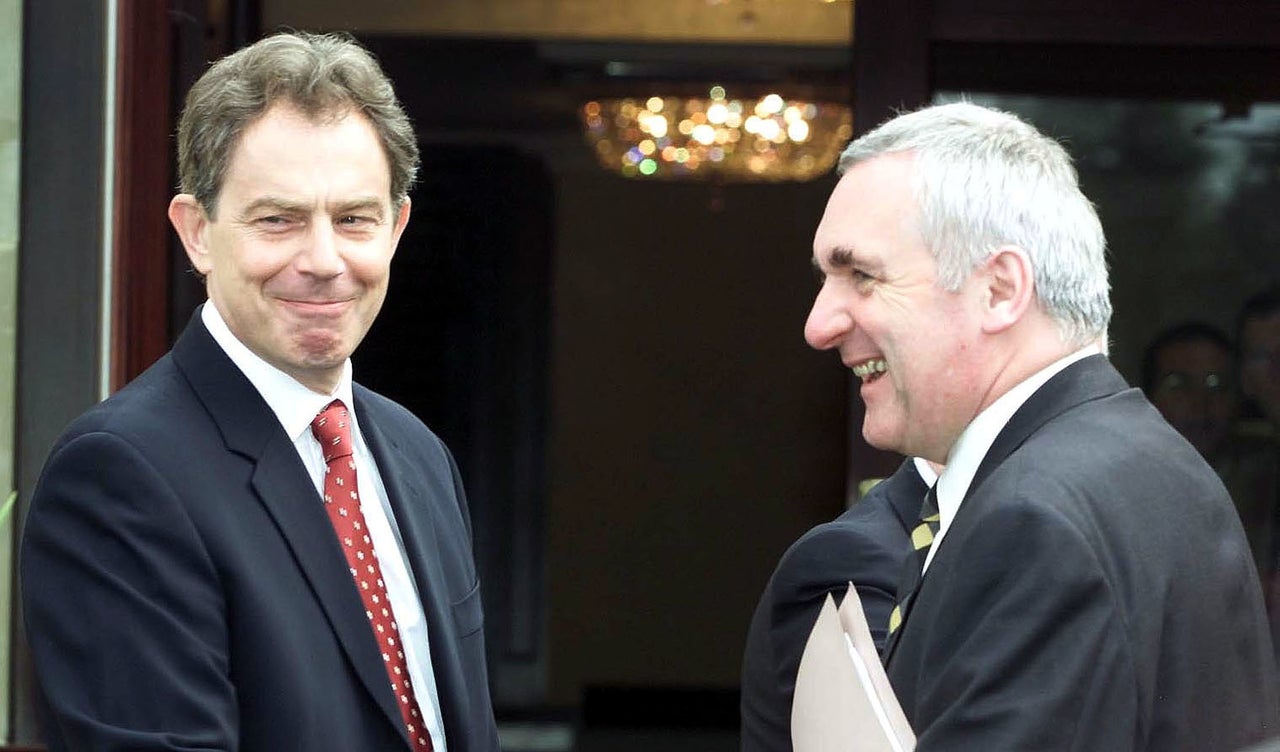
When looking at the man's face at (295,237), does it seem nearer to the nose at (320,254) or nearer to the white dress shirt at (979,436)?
the nose at (320,254)

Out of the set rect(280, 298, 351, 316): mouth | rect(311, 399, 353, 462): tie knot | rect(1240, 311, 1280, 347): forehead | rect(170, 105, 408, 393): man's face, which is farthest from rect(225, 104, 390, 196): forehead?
rect(1240, 311, 1280, 347): forehead

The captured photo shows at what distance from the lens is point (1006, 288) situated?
1719 mm

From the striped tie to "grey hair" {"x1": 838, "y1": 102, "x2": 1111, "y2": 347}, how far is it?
240 millimetres

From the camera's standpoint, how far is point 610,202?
1044cm

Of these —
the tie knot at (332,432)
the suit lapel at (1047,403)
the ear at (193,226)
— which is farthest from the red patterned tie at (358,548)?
the suit lapel at (1047,403)

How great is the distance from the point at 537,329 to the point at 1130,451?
8.44 metres

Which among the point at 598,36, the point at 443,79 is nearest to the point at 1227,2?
the point at 598,36

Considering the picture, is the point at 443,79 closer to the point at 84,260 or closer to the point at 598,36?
the point at 598,36

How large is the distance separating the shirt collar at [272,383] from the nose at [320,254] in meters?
0.12

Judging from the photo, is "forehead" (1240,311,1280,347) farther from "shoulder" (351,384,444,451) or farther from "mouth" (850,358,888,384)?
"mouth" (850,358,888,384)

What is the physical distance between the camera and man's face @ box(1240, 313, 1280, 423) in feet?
16.5

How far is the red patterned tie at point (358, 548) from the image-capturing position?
1996 mm

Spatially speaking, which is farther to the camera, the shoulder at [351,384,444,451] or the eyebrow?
the shoulder at [351,384,444,451]

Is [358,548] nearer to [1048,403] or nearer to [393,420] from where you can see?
[393,420]
